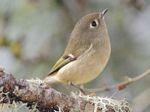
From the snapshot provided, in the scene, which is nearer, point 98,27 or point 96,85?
point 98,27

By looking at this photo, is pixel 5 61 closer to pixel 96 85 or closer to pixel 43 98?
pixel 96 85

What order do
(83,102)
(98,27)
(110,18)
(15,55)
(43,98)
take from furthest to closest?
(110,18), (15,55), (98,27), (83,102), (43,98)

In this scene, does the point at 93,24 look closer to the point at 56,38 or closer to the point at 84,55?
the point at 84,55

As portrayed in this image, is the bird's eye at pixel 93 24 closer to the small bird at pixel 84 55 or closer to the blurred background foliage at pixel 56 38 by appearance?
the small bird at pixel 84 55

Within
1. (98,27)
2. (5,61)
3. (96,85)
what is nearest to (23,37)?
(5,61)

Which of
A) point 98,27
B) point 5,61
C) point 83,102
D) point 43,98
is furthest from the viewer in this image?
point 5,61

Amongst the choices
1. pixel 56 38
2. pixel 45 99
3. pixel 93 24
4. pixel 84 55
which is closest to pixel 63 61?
pixel 84 55

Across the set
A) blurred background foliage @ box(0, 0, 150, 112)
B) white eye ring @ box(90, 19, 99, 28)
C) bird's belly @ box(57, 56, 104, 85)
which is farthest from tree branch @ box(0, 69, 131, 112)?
blurred background foliage @ box(0, 0, 150, 112)

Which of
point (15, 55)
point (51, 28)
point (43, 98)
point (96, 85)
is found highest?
point (51, 28)
